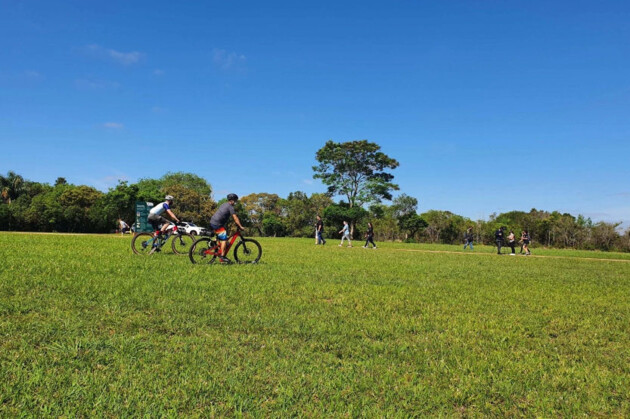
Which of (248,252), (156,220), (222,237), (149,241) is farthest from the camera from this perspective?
(156,220)

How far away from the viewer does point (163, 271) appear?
29.7 ft

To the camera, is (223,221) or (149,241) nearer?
(223,221)

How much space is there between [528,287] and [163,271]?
343 inches

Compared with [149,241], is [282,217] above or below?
above

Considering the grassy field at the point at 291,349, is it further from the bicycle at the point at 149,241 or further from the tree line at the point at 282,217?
the tree line at the point at 282,217

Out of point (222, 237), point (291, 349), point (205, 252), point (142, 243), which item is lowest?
point (291, 349)

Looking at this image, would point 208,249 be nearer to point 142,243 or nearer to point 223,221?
point 223,221

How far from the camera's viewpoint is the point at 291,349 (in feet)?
15.2

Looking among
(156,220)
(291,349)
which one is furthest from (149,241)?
(291,349)

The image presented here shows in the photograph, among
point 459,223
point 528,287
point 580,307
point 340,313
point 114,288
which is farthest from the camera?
point 459,223

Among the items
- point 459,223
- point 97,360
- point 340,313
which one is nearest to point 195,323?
point 97,360

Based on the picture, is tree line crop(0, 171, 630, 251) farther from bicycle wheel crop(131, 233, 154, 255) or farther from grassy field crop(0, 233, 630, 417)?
grassy field crop(0, 233, 630, 417)

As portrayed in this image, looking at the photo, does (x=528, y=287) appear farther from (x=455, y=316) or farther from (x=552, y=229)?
(x=552, y=229)

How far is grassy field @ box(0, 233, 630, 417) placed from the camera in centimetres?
341
